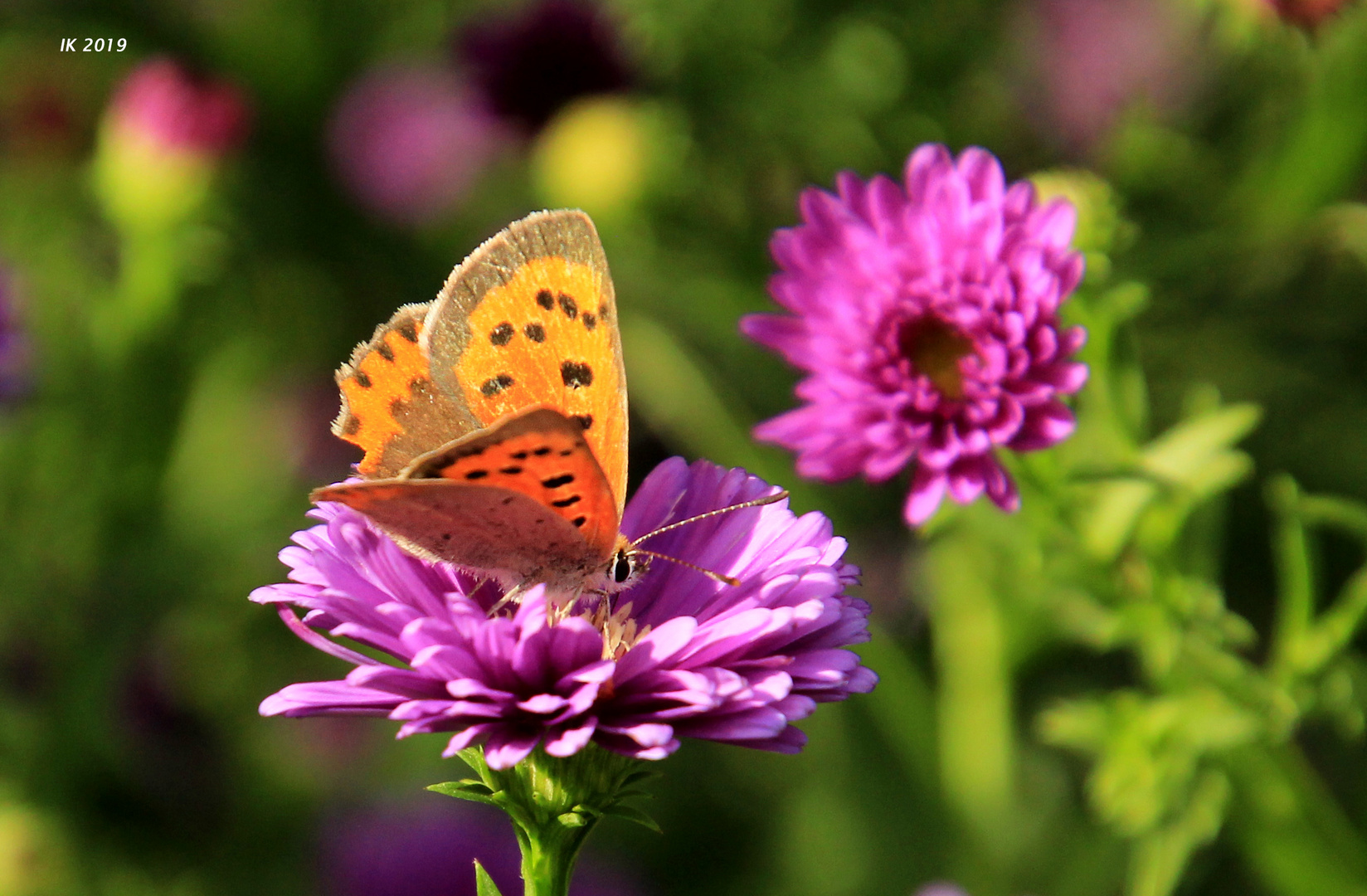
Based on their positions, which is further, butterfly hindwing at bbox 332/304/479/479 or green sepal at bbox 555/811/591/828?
butterfly hindwing at bbox 332/304/479/479

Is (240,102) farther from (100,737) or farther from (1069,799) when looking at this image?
(1069,799)

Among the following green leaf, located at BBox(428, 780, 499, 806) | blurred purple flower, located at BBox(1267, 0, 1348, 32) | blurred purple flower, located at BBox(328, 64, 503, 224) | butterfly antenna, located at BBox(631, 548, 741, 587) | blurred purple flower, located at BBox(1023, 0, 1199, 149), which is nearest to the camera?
green leaf, located at BBox(428, 780, 499, 806)

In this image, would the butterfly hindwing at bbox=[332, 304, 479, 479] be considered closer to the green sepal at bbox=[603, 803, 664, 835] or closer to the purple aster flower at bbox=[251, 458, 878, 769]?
the purple aster flower at bbox=[251, 458, 878, 769]

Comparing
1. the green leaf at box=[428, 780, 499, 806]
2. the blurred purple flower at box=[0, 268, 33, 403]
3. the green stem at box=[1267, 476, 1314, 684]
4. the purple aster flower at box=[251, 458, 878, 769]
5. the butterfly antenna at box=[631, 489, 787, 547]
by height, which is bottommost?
the green stem at box=[1267, 476, 1314, 684]

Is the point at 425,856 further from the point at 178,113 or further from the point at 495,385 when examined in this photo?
the point at 178,113

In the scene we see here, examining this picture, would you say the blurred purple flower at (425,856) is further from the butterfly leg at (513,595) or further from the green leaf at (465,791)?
the green leaf at (465,791)

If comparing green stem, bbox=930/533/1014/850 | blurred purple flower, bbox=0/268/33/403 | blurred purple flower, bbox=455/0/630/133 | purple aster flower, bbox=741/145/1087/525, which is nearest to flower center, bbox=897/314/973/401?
purple aster flower, bbox=741/145/1087/525
